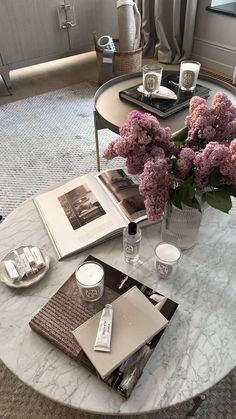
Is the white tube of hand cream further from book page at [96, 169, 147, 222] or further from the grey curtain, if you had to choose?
the grey curtain

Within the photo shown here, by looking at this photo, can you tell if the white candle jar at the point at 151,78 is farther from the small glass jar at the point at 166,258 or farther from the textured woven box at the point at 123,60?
the textured woven box at the point at 123,60

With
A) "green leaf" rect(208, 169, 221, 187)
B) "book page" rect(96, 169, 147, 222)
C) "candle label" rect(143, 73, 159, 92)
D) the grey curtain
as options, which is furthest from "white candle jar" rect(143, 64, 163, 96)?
the grey curtain

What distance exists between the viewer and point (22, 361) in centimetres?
65

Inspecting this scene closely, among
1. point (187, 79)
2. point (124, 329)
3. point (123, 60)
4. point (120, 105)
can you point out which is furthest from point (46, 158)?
point (124, 329)

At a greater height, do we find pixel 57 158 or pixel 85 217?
pixel 85 217

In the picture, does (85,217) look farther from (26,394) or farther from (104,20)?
(104,20)

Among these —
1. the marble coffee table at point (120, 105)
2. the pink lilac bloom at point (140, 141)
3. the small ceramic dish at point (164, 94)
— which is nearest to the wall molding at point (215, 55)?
the marble coffee table at point (120, 105)

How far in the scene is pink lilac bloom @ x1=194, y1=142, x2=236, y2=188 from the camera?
1.89 ft

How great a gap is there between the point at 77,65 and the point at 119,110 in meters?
1.82

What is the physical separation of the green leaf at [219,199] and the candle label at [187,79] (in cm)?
92

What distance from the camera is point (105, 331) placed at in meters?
0.65

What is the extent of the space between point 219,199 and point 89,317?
37 centimetres

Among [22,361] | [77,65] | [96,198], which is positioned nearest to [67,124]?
[77,65]

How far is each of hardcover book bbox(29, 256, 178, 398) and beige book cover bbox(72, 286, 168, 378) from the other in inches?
0.5
